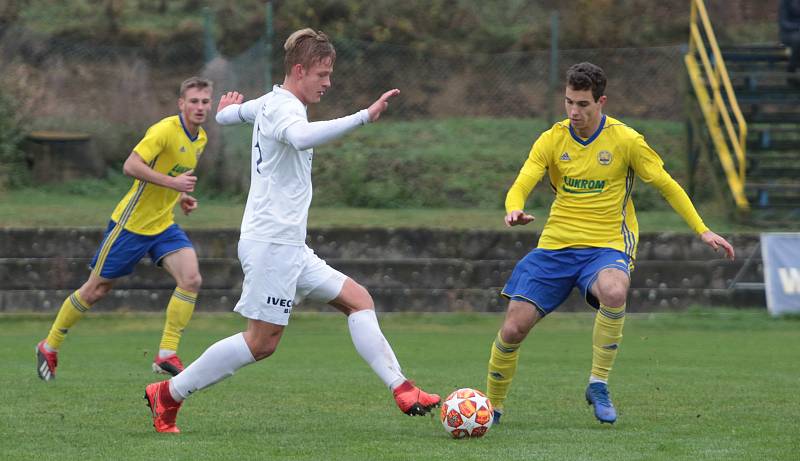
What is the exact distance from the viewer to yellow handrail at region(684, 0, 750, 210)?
1655cm

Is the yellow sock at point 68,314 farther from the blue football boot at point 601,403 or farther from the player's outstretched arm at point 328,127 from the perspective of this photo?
the blue football boot at point 601,403

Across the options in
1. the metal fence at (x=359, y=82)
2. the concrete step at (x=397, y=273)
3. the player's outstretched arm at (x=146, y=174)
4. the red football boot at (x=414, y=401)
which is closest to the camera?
the red football boot at (x=414, y=401)

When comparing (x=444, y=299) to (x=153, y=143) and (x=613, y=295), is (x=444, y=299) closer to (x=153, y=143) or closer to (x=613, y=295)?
(x=153, y=143)

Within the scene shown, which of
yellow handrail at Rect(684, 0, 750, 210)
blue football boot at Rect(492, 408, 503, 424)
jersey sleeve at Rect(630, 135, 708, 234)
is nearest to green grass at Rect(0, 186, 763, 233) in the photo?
yellow handrail at Rect(684, 0, 750, 210)

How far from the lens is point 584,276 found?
287 inches

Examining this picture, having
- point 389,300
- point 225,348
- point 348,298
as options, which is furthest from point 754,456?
point 389,300

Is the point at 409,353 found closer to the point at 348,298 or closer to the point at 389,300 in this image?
the point at 389,300

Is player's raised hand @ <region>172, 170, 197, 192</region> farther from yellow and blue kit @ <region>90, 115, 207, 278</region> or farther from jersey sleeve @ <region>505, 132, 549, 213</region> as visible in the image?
jersey sleeve @ <region>505, 132, 549, 213</region>

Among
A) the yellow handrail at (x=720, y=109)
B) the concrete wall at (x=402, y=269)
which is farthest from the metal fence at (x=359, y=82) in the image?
the concrete wall at (x=402, y=269)

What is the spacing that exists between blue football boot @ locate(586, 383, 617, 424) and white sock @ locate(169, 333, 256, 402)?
1915mm

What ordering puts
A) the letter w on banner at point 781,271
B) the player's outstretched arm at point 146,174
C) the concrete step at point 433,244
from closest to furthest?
1. the player's outstretched arm at point 146,174
2. the letter w on banner at point 781,271
3. the concrete step at point 433,244

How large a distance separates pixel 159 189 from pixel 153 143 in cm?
38

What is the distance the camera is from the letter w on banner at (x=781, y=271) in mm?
14266

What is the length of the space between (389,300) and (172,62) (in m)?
8.99
